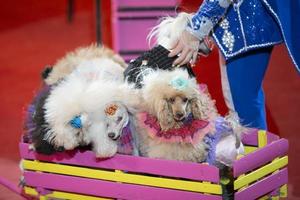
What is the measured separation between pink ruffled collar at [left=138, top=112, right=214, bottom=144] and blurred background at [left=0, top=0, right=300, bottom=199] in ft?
2.10

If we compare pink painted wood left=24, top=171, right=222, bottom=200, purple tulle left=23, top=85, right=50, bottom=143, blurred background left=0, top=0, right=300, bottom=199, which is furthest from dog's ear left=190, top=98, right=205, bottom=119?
blurred background left=0, top=0, right=300, bottom=199

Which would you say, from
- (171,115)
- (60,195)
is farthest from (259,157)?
(60,195)

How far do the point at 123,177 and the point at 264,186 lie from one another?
433 millimetres

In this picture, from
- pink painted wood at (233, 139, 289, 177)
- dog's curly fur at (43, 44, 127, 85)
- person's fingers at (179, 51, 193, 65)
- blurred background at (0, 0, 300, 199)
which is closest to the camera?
pink painted wood at (233, 139, 289, 177)

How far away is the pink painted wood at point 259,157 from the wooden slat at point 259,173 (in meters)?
0.02

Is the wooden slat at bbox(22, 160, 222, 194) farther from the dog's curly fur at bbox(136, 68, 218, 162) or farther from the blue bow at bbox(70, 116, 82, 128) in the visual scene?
the blue bow at bbox(70, 116, 82, 128)

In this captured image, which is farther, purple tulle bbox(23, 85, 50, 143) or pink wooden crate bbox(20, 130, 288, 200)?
purple tulle bbox(23, 85, 50, 143)

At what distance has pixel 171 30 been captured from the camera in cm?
214

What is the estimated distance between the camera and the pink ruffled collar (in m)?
1.89

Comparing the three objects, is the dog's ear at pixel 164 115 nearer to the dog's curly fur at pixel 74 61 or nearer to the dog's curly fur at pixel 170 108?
the dog's curly fur at pixel 170 108

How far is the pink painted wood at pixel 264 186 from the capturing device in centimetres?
189

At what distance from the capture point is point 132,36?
3.58 meters

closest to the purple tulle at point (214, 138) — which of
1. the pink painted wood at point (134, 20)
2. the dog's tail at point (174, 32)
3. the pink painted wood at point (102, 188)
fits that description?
the pink painted wood at point (102, 188)

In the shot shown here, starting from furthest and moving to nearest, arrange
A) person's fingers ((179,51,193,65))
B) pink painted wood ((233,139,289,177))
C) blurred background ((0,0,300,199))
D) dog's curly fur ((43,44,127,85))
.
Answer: blurred background ((0,0,300,199)) < dog's curly fur ((43,44,127,85)) < person's fingers ((179,51,193,65)) < pink painted wood ((233,139,289,177))
